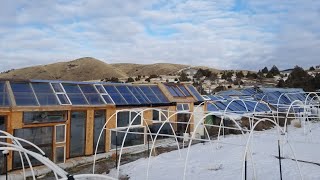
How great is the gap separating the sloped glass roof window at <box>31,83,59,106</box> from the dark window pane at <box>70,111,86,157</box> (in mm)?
1161

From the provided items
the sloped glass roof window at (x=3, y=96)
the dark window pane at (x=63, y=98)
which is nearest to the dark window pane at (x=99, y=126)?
the dark window pane at (x=63, y=98)

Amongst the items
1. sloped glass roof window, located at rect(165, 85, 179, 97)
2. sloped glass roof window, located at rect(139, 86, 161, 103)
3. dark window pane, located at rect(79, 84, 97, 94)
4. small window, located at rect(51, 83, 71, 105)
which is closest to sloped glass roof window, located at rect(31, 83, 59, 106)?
small window, located at rect(51, 83, 71, 105)

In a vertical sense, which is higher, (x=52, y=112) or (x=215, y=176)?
(x=52, y=112)

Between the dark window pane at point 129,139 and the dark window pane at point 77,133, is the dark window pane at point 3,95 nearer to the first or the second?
the dark window pane at point 77,133

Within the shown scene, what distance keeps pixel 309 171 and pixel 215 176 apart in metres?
3.46

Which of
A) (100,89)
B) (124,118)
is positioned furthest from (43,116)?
(124,118)

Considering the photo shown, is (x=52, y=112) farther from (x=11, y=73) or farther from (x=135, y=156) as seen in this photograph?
(x=11, y=73)

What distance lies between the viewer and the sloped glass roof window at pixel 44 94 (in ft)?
54.5

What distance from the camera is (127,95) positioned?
20.8 m

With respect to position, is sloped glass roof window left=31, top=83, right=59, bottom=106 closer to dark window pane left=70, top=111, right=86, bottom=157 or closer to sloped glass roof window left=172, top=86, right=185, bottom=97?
dark window pane left=70, top=111, right=86, bottom=157

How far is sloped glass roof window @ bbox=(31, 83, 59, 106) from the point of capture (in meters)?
16.6

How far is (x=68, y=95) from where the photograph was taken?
58.6ft

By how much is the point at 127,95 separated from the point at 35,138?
21.0ft

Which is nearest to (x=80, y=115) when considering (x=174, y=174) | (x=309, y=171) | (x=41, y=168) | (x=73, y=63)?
(x=41, y=168)
